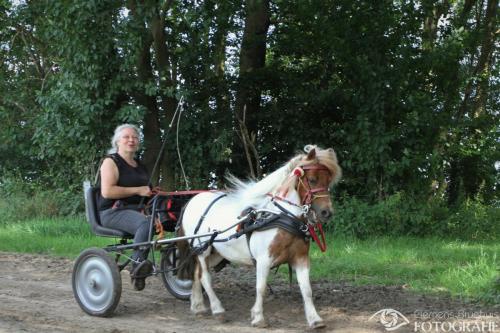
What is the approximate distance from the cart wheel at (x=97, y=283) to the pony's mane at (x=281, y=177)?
4.80ft

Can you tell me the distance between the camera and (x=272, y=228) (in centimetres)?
569

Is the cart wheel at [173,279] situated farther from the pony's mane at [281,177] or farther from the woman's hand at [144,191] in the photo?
the pony's mane at [281,177]

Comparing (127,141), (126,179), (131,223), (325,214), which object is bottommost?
(131,223)

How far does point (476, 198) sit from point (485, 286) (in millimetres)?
7192

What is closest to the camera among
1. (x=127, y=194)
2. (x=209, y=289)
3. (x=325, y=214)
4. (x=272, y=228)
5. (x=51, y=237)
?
(x=325, y=214)

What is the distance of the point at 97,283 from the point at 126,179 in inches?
43.4

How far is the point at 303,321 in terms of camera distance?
19.4ft

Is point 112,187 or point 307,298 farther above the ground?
point 112,187

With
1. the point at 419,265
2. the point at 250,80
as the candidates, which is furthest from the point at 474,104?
the point at 419,265

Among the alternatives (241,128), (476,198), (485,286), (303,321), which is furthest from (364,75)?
(303,321)

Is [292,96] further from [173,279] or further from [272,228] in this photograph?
[272,228]

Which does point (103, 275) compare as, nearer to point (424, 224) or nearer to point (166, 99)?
point (424, 224)

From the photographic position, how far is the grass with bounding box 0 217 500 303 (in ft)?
23.3

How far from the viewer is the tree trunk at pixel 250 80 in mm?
13906
